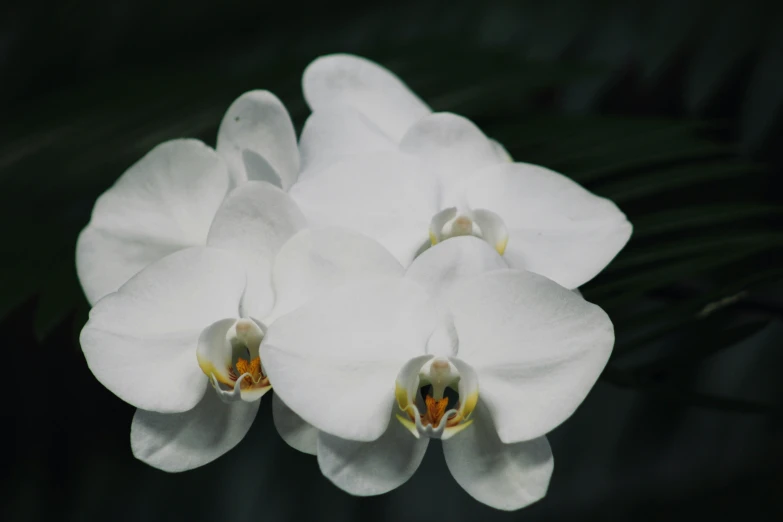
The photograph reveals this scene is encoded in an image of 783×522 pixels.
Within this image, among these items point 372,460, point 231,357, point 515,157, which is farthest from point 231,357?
point 515,157

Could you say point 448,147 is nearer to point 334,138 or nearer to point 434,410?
point 334,138

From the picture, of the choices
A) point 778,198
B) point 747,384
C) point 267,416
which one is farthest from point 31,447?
point 778,198

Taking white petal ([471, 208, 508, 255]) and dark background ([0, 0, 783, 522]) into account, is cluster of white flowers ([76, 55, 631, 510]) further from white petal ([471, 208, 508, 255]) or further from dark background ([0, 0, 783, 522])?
dark background ([0, 0, 783, 522])

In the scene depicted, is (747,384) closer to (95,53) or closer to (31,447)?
(31,447)

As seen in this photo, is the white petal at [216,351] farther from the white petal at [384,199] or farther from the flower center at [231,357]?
the white petal at [384,199]

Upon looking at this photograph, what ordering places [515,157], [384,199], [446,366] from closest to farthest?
[446,366] < [384,199] < [515,157]

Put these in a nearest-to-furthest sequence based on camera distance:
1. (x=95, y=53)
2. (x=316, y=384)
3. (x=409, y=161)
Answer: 1. (x=316, y=384)
2. (x=409, y=161)
3. (x=95, y=53)
